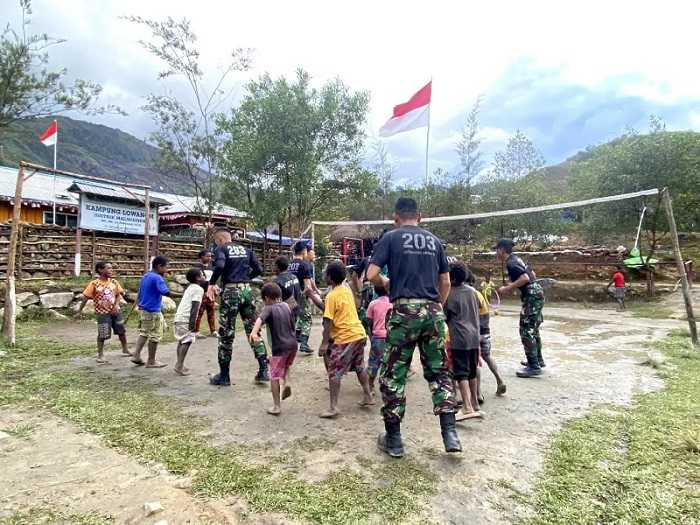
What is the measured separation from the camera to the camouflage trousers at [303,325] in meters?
6.83

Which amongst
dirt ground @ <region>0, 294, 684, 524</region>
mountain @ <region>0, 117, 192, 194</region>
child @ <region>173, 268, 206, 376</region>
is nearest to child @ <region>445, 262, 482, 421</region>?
dirt ground @ <region>0, 294, 684, 524</region>

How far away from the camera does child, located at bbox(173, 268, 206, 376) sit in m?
5.37

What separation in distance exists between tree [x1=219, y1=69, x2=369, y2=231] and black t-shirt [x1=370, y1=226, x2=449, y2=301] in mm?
12125

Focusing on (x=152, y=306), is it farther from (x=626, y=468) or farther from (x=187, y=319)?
(x=626, y=468)

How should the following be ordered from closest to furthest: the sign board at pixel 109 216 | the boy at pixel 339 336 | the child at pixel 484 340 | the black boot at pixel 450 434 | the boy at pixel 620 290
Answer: the black boot at pixel 450 434
the boy at pixel 339 336
the child at pixel 484 340
the sign board at pixel 109 216
the boy at pixel 620 290

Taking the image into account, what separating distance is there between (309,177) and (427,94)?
16.4ft

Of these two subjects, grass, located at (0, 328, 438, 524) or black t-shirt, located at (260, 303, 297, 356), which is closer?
grass, located at (0, 328, 438, 524)

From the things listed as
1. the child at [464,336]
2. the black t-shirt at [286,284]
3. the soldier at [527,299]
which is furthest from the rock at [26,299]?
the soldier at [527,299]

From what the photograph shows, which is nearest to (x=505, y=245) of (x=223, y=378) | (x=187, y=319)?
(x=223, y=378)

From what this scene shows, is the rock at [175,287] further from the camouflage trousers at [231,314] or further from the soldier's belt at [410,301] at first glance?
the soldier's belt at [410,301]

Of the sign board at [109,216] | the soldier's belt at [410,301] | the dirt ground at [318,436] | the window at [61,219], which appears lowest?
the dirt ground at [318,436]

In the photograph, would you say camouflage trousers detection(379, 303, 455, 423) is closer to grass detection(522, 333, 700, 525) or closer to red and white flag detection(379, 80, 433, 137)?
grass detection(522, 333, 700, 525)

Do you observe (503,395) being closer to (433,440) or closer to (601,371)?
(433,440)

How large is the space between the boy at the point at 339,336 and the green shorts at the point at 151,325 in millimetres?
2867
